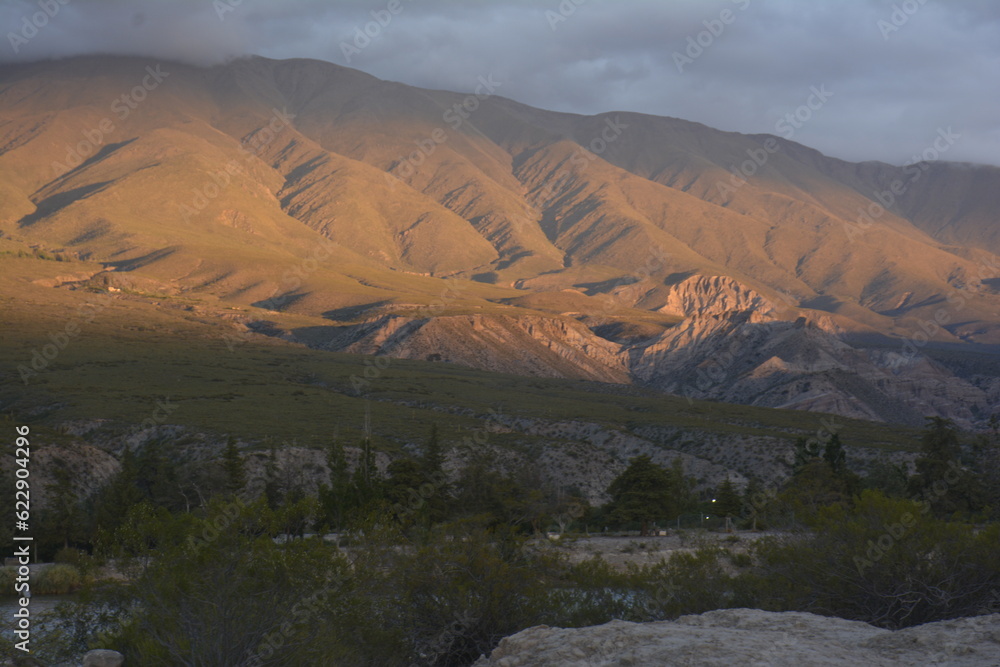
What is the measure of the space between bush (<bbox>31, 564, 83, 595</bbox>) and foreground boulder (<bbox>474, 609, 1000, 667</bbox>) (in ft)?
93.9

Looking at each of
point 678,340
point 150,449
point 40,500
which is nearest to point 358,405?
point 150,449

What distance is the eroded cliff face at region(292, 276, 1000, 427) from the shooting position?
153 m

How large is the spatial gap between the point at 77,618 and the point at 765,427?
86431 mm

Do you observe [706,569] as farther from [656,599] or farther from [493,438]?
[493,438]

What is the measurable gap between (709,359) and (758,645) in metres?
170

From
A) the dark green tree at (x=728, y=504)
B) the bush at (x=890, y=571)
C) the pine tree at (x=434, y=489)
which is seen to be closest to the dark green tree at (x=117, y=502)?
the pine tree at (x=434, y=489)

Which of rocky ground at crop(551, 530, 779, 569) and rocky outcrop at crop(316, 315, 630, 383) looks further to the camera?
rocky outcrop at crop(316, 315, 630, 383)

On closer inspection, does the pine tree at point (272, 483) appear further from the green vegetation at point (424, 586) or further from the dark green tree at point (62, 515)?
the green vegetation at point (424, 586)

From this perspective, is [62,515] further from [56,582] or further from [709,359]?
[709,359]

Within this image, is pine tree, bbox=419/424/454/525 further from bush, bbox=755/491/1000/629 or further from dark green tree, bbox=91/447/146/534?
bush, bbox=755/491/1000/629

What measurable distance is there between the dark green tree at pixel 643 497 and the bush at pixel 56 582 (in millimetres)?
30383

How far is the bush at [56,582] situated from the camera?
39.2 m

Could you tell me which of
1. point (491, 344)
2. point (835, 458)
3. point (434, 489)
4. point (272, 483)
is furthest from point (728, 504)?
point (491, 344)

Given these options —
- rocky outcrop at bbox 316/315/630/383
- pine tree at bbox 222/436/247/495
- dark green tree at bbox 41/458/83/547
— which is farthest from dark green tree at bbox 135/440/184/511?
rocky outcrop at bbox 316/315/630/383
